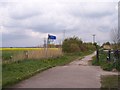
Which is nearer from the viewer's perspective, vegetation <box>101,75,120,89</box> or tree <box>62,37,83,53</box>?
vegetation <box>101,75,120,89</box>

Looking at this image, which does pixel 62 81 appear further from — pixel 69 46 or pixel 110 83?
pixel 69 46

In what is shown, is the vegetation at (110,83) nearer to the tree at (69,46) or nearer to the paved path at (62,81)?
the paved path at (62,81)

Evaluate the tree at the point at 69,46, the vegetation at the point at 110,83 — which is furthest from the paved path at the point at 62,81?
the tree at the point at 69,46

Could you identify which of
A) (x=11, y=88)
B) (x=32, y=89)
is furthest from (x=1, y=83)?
(x=32, y=89)

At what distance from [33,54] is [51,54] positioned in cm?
791

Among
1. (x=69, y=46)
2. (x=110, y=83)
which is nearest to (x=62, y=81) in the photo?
(x=110, y=83)

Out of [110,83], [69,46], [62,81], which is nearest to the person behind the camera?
[110,83]

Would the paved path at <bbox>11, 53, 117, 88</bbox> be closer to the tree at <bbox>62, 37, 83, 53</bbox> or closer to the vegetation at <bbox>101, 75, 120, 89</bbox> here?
the vegetation at <bbox>101, 75, 120, 89</bbox>

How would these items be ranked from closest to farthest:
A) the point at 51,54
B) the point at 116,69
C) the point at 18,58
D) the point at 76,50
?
the point at 116,69 < the point at 18,58 < the point at 51,54 < the point at 76,50

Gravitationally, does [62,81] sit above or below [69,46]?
below

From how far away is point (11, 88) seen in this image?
39.5ft

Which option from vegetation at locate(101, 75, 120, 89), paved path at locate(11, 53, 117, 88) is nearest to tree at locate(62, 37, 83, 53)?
paved path at locate(11, 53, 117, 88)

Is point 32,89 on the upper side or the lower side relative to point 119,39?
lower

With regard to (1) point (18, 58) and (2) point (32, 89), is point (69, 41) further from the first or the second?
(2) point (32, 89)
